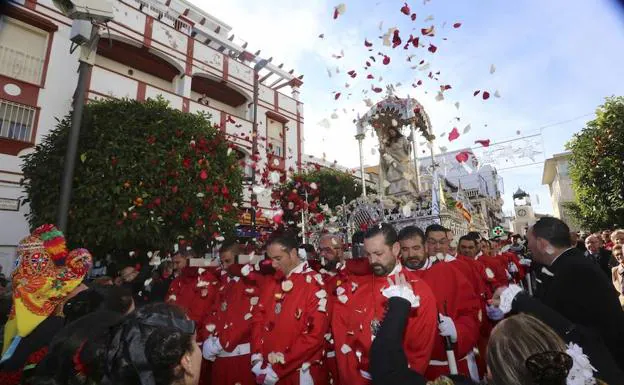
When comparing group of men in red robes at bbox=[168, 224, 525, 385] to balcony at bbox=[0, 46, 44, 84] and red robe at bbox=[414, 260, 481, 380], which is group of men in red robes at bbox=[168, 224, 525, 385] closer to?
red robe at bbox=[414, 260, 481, 380]

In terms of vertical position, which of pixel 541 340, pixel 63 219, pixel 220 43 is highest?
pixel 220 43

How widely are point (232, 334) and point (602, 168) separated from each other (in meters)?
14.4

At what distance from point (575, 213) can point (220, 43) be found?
24323 millimetres

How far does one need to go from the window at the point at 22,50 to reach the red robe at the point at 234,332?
16231mm

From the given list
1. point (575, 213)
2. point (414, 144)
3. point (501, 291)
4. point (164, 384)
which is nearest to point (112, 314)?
point (164, 384)

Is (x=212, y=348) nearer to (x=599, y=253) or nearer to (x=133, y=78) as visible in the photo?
(x=599, y=253)

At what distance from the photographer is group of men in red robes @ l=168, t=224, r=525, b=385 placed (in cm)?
299

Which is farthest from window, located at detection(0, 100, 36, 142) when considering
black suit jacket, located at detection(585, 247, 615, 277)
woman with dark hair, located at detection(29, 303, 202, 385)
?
black suit jacket, located at detection(585, 247, 615, 277)

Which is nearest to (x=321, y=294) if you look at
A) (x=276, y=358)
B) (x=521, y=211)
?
(x=276, y=358)

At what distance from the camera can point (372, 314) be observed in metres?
3.02

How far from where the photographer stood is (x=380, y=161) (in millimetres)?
14336

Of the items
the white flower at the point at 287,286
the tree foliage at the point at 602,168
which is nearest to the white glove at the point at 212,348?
the white flower at the point at 287,286

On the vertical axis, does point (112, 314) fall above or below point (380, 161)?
below

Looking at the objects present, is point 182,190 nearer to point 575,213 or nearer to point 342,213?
point 342,213
